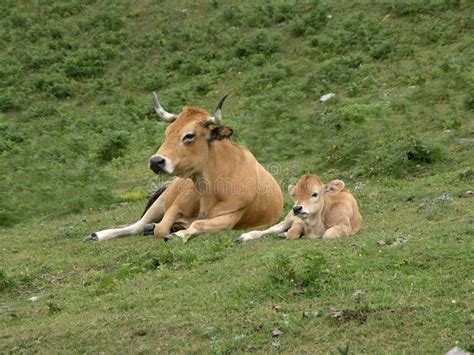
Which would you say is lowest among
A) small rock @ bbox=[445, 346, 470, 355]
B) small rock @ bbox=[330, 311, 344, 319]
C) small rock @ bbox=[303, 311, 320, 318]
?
small rock @ bbox=[303, 311, 320, 318]

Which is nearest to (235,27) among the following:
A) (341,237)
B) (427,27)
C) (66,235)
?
(427,27)

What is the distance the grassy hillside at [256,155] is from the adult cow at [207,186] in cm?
75

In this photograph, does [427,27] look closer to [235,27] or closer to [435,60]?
[435,60]

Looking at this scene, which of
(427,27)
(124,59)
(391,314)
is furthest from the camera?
(124,59)

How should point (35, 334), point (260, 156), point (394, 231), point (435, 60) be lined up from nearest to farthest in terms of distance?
point (35, 334)
point (394, 231)
point (260, 156)
point (435, 60)

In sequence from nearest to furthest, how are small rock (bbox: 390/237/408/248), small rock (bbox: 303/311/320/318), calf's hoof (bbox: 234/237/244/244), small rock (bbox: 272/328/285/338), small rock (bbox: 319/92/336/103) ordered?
small rock (bbox: 272/328/285/338)
small rock (bbox: 303/311/320/318)
small rock (bbox: 390/237/408/248)
calf's hoof (bbox: 234/237/244/244)
small rock (bbox: 319/92/336/103)

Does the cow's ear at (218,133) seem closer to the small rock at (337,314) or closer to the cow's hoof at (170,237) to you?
the cow's hoof at (170,237)

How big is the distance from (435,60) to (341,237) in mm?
15189

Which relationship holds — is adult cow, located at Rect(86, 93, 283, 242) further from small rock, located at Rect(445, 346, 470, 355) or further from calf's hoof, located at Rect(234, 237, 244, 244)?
small rock, located at Rect(445, 346, 470, 355)

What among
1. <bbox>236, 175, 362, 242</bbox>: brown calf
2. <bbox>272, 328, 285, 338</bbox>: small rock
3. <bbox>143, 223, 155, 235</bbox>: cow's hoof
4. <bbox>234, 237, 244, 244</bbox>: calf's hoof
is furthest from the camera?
<bbox>143, 223, 155, 235</bbox>: cow's hoof

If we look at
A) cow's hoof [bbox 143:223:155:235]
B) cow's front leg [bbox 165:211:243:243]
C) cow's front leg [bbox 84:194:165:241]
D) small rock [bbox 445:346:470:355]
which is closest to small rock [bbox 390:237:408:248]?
small rock [bbox 445:346:470:355]

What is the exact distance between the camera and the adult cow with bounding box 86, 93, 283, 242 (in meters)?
15.1

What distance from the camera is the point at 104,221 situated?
17.8 m

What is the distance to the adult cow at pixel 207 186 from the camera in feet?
49.4
